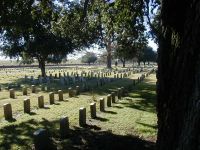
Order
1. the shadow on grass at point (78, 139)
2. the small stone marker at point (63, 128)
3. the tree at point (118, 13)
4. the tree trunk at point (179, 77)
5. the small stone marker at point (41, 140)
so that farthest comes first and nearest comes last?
the tree at point (118, 13), the small stone marker at point (63, 128), the shadow on grass at point (78, 139), the small stone marker at point (41, 140), the tree trunk at point (179, 77)

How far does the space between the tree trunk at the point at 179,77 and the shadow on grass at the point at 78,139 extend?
526 centimetres

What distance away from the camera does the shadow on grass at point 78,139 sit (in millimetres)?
11000

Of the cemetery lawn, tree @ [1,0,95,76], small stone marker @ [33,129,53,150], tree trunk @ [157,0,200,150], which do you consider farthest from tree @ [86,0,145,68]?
tree trunk @ [157,0,200,150]

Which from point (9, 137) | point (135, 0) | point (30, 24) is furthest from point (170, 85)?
point (135, 0)

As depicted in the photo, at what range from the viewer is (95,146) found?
36.1 feet

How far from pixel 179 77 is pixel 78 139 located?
743 cm

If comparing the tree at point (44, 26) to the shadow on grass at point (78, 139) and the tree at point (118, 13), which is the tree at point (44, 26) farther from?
the shadow on grass at point (78, 139)

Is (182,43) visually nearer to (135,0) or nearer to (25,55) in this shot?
(135,0)

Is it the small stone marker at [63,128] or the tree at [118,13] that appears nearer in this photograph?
the small stone marker at [63,128]

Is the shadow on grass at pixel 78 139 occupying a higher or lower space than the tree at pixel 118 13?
lower

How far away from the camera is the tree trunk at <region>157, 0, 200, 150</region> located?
4.38 metres

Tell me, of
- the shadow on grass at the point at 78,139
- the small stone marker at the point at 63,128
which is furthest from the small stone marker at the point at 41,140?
the small stone marker at the point at 63,128

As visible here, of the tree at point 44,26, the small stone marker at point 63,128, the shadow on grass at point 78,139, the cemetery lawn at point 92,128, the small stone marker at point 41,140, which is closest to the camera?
the small stone marker at point 41,140

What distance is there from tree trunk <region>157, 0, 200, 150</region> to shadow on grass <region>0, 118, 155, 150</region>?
17.3 feet
